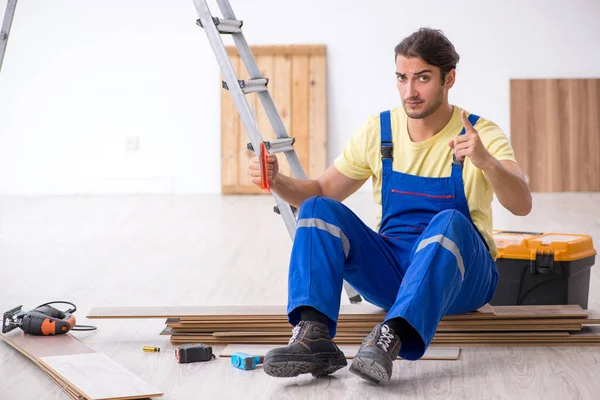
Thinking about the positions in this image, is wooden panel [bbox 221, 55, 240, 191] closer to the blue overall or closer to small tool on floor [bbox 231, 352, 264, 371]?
the blue overall

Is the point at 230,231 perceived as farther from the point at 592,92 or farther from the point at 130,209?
the point at 592,92

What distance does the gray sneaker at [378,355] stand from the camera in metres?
2.26

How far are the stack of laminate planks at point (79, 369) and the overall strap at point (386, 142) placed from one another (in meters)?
1.05

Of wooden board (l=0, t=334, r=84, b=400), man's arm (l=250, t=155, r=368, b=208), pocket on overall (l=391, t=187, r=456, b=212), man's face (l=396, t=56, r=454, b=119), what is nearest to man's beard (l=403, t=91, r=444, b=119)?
man's face (l=396, t=56, r=454, b=119)

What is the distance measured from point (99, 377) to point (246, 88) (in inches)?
50.0

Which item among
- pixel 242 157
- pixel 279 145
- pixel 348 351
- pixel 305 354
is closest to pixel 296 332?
pixel 305 354

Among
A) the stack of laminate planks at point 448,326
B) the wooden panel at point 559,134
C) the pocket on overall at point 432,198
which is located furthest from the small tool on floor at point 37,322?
the wooden panel at point 559,134

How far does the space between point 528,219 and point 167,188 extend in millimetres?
3837

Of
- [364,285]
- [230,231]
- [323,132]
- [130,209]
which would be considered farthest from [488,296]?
[323,132]

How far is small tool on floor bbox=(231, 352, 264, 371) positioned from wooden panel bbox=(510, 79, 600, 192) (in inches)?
241

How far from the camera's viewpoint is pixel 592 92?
8.20 metres

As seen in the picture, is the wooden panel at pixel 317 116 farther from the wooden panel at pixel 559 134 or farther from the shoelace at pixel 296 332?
the shoelace at pixel 296 332

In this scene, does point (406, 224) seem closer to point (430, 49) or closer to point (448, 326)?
point (448, 326)

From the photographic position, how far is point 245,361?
2572mm
